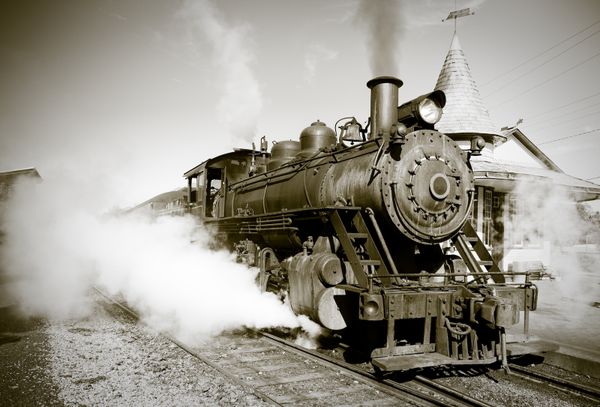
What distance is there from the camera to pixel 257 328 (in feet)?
24.0

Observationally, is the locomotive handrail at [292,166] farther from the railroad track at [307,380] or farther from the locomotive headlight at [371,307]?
the railroad track at [307,380]

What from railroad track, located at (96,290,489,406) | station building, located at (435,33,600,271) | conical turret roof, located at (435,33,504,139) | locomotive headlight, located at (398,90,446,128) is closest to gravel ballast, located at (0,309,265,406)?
railroad track, located at (96,290,489,406)

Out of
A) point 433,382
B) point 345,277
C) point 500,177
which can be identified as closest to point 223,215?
point 345,277

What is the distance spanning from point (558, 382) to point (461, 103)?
1236 centimetres

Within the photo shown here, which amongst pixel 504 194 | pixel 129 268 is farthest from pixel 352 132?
pixel 504 194

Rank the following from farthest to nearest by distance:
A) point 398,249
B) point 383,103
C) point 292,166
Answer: point 292,166
point 383,103
point 398,249

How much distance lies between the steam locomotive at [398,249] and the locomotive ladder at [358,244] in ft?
0.05

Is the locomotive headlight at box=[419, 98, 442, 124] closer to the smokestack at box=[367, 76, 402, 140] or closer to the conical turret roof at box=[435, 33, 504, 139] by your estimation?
the smokestack at box=[367, 76, 402, 140]

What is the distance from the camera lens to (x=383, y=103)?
6.12 m

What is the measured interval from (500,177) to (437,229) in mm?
6965

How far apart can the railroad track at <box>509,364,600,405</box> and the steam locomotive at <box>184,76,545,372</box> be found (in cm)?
29

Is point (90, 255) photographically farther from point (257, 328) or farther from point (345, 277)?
point (345, 277)

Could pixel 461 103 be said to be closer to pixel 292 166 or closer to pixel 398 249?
pixel 292 166

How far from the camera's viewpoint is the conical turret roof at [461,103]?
1477 cm
